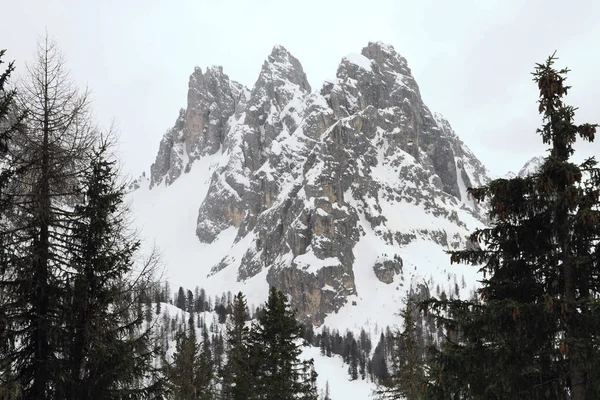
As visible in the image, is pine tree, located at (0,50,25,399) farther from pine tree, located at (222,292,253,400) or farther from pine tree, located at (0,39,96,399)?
pine tree, located at (222,292,253,400)

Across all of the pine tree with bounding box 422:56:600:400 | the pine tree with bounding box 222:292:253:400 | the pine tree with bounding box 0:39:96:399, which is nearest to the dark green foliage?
the pine tree with bounding box 222:292:253:400

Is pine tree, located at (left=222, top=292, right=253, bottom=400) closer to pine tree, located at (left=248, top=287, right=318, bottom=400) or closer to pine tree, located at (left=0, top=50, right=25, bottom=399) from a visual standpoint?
pine tree, located at (left=248, top=287, right=318, bottom=400)

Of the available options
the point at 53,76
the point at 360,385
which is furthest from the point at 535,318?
the point at 360,385

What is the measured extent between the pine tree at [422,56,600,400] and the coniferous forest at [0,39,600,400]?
28 millimetres

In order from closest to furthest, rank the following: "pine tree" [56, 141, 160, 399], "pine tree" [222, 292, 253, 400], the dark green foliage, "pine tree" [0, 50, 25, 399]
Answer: "pine tree" [0, 50, 25, 399], "pine tree" [56, 141, 160, 399], "pine tree" [222, 292, 253, 400], the dark green foliage

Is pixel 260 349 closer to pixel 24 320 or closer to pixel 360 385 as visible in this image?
pixel 24 320

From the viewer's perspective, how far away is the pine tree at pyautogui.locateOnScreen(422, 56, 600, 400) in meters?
9.98

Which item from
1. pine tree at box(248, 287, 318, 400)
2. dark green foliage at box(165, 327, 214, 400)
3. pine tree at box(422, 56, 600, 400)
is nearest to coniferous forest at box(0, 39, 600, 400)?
pine tree at box(422, 56, 600, 400)

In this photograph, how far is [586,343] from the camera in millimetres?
9516

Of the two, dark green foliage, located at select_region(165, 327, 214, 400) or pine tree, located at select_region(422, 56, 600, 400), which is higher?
pine tree, located at select_region(422, 56, 600, 400)

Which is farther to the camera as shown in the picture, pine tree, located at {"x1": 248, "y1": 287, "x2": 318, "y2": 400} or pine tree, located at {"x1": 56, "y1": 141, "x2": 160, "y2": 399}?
pine tree, located at {"x1": 248, "y1": 287, "x2": 318, "y2": 400}

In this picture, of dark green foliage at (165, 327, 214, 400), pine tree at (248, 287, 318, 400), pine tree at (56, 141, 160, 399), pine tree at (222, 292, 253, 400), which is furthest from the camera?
dark green foliage at (165, 327, 214, 400)

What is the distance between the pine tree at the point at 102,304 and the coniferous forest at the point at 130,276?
1.5 inches

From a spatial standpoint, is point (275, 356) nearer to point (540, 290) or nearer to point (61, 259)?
point (61, 259)
